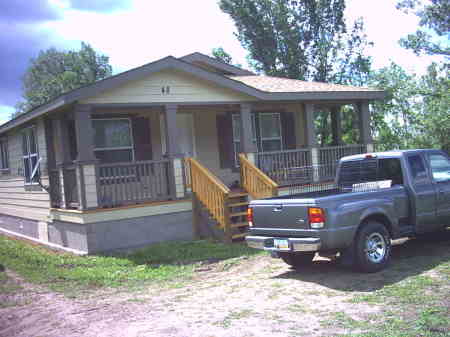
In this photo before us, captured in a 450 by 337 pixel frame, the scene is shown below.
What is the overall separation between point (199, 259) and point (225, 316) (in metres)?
4.05

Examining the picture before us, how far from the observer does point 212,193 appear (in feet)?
38.3

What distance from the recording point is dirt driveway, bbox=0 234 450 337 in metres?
5.54

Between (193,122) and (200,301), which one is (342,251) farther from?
(193,122)

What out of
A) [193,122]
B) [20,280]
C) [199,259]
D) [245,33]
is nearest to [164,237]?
[199,259]

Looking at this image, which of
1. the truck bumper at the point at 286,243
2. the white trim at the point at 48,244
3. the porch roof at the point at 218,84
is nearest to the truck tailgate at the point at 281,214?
the truck bumper at the point at 286,243

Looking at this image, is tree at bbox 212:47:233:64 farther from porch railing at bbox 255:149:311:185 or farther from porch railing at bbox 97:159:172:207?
porch railing at bbox 97:159:172:207

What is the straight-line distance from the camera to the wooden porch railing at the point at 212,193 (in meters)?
11.3

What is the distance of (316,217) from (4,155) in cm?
1448

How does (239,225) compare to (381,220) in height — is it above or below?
below

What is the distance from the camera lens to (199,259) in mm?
9984

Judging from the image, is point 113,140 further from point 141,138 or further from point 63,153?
point 63,153

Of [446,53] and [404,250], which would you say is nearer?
[404,250]

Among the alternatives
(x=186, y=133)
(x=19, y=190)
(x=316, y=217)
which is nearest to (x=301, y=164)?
(x=186, y=133)

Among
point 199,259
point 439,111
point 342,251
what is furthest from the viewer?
point 439,111
